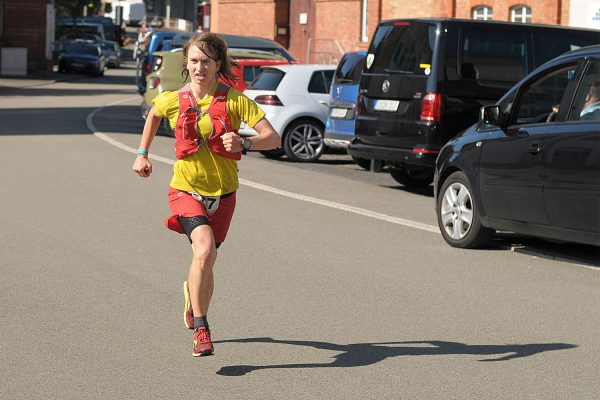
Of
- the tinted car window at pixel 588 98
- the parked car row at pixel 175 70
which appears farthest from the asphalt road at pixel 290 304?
the parked car row at pixel 175 70

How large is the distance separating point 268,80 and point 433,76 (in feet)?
21.4

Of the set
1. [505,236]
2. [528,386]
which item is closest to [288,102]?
[505,236]

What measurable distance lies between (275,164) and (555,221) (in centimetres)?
1045

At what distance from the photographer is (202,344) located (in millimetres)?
6789

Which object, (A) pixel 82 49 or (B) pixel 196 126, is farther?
(A) pixel 82 49

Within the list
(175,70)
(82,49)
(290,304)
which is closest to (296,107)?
(175,70)

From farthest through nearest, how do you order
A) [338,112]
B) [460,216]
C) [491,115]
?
[338,112]
[460,216]
[491,115]

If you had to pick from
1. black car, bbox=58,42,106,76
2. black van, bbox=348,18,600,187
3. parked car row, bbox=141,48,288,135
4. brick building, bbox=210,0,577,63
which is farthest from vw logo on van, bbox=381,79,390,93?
black car, bbox=58,42,106,76

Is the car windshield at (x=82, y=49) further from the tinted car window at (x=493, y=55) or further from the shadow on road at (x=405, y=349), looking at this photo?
the shadow on road at (x=405, y=349)

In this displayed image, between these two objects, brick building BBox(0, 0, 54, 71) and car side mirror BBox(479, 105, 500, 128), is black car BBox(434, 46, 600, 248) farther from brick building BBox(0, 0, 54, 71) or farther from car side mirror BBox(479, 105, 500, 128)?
brick building BBox(0, 0, 54, 71)

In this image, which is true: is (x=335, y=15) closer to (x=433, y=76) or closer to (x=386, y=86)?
(x=386, y=86)

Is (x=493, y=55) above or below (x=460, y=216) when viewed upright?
above

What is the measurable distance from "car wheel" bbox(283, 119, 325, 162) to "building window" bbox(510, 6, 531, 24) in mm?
16352

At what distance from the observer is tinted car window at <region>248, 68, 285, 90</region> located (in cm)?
2138
